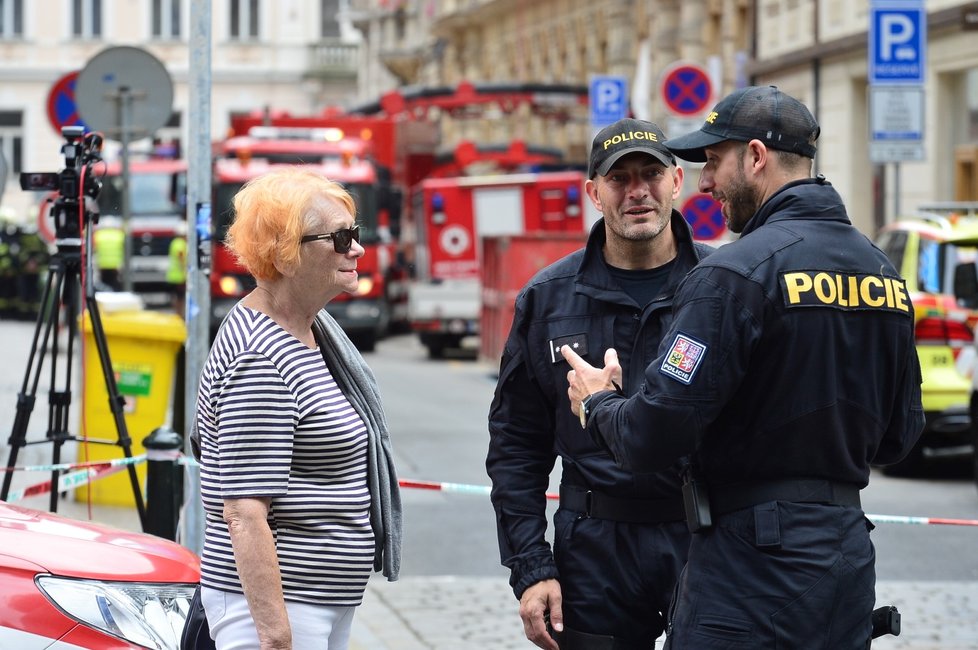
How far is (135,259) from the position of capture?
34938mm

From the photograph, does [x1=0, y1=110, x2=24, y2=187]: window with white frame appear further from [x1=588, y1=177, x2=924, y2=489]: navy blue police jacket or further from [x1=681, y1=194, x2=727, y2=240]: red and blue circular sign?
[x1=588, y1=177, x2=924, y2=489]: navy blue police jacket

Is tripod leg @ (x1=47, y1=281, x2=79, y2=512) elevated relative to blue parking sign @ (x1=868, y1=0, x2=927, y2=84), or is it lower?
lower

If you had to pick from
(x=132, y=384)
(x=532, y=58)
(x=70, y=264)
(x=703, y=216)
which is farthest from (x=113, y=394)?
(x=532, y=58)

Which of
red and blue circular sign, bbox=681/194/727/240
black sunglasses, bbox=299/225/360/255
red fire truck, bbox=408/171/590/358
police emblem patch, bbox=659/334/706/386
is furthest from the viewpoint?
red fire truck, bbox=408/171/590/358

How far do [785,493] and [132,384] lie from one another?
803 cm

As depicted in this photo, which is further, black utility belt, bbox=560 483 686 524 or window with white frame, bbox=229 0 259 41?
window with white frame, bbox=229 0 259 41

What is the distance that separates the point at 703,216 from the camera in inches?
699

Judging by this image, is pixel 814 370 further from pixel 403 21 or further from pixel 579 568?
pixel 403 21

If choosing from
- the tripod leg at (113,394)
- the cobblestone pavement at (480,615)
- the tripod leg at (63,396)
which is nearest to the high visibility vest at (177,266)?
the cobblestone pavement at (480,615)

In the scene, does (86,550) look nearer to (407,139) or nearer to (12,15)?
(407,139)

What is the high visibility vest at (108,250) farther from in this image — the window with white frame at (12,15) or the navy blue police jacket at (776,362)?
the window with white frame at (12,15)

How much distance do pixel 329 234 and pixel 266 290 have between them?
18cm

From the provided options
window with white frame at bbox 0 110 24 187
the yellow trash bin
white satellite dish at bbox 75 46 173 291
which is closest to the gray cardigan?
the yellow trash bin

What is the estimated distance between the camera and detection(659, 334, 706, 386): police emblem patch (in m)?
3.56
